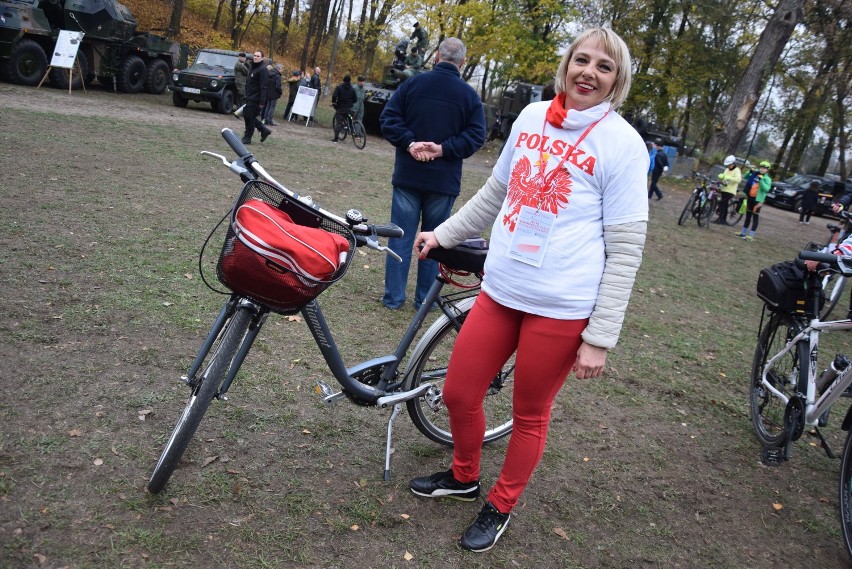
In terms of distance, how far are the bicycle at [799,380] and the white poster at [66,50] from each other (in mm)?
16556

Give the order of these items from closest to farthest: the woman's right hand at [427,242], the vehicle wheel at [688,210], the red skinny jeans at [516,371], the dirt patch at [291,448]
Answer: the red skinny jeans at [516,371] < the dirt patch at [291,448] < the woman's right hand at [427,242] < the vehicle wheel at [688,210]

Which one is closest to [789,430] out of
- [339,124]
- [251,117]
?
[251,117]

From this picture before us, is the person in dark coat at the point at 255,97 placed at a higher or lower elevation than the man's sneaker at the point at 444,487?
higher

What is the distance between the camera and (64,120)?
11875mm

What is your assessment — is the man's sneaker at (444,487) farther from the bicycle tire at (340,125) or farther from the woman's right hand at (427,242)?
the bicycle tire at (340,125)

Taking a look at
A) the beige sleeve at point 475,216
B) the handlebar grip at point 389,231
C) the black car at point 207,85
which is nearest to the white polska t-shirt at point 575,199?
the beige sleeve at point 475,216

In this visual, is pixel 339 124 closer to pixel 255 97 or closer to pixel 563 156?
pixel 255 97

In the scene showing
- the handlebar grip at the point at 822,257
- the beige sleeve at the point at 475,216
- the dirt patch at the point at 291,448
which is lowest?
the dirt patch at the point at 291,448

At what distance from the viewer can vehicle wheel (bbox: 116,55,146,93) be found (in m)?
18.9

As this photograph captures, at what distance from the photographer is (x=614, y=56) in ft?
8.16

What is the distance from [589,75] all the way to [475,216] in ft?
2.63

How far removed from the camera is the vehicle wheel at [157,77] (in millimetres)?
20406

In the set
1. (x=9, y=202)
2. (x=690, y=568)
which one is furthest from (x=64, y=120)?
(x=690, y=568)

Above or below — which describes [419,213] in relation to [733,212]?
below
